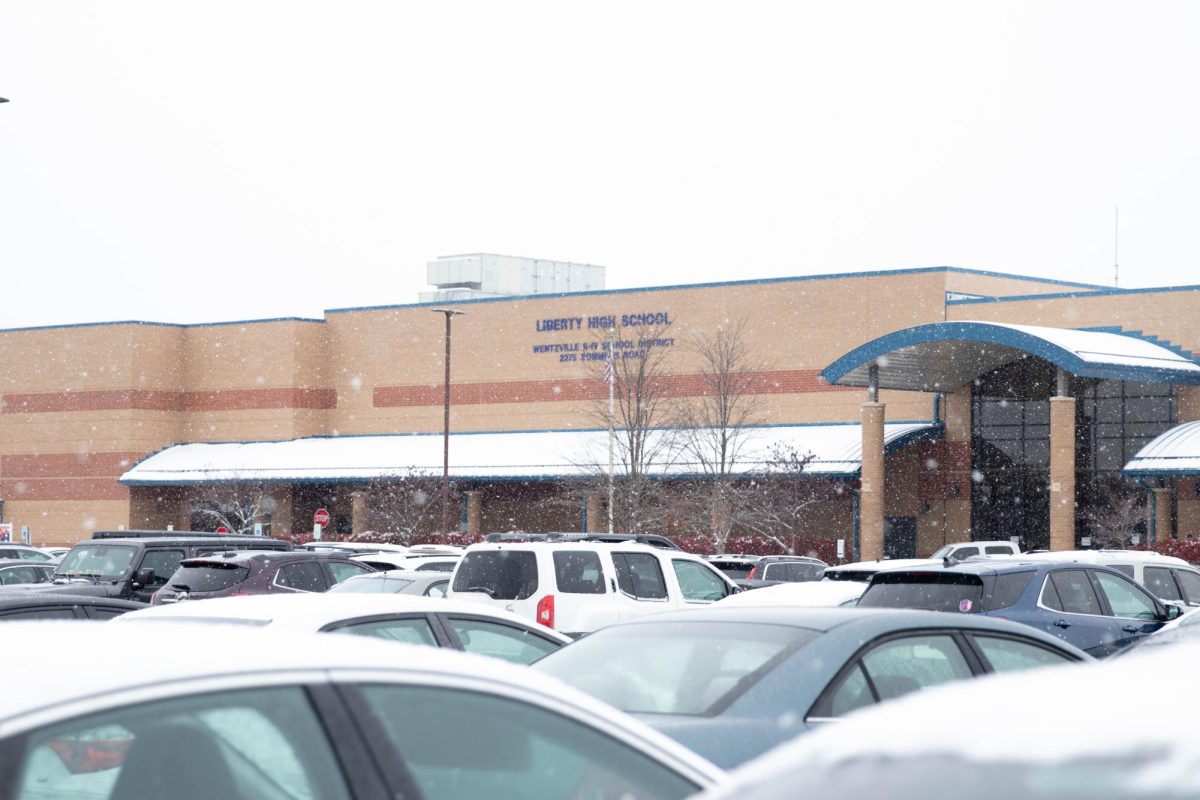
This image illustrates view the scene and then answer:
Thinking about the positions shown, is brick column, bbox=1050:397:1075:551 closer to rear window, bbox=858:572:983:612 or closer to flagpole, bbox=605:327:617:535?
flagpole, bbox=605:327:617:535

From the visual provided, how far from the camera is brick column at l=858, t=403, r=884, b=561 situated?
4506 centimetres

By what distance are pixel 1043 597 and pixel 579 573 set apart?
5366 millimetres

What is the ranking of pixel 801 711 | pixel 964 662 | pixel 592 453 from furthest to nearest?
pixel 592 453, pixel 964 662, pixel 801 711

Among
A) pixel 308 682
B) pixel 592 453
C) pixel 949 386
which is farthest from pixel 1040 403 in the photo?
pixel 308 682

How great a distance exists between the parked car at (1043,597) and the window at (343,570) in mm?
8224

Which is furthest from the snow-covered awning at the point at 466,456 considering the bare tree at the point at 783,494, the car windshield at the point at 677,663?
the car windshield at the point at 677,663

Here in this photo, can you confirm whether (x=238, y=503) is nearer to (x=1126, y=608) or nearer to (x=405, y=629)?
(x=1126, y=608)

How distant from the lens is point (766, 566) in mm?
30297

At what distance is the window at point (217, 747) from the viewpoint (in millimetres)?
3143

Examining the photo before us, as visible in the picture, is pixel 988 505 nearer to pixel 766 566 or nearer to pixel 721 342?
pixel 721 342

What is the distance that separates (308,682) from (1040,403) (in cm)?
4761

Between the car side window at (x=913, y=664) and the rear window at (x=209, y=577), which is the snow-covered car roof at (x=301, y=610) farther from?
the rear window at (x=209, y=577)

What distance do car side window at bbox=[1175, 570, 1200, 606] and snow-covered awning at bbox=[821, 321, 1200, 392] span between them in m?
20.9

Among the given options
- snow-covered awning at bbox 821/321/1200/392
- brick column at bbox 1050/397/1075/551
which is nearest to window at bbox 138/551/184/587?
snow-covered awning at bbox 821/321/1200/392
